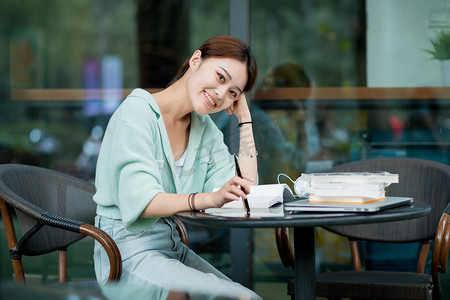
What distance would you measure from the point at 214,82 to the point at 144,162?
0.39 meters

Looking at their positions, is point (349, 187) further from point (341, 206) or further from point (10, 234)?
point (10, 234)

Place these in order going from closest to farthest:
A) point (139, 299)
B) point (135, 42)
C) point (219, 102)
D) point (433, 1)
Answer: point (139, 299) → point (219, 102) → point (433, 1) → point (135, 42)

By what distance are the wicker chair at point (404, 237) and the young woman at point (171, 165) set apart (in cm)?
42

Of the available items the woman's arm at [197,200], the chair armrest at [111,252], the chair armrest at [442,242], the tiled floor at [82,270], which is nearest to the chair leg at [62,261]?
the chair armrest at [111,252]

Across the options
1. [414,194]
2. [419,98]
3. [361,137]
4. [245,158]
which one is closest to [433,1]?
[419,98]

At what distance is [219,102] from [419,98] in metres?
1.63

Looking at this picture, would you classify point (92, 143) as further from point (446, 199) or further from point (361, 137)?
point (446, 199)

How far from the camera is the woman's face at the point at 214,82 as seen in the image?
1.96 m

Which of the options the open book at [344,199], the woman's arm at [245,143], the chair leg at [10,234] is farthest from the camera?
the woman's arm at [245,143]

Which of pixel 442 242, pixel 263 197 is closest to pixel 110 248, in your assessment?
pixel 263 197

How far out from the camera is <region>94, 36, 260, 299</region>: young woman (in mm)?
1715

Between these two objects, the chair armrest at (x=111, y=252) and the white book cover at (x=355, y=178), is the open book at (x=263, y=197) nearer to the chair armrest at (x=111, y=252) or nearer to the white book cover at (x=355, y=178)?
the white book cover at (x=355, y=178)

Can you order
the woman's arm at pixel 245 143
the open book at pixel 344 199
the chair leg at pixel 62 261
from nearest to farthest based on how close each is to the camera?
1. the open book at pixel 344 199
2. the woman's arm at pixel 245 143
3. the chair leg at pixel 62 261

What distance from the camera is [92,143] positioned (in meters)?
3.49
